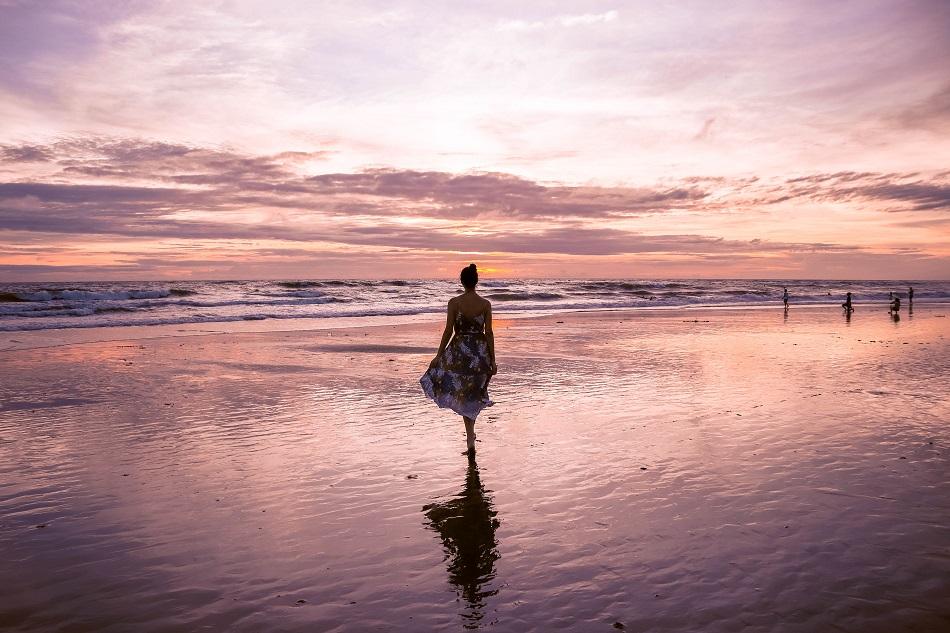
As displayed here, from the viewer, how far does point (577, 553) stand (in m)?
5.57

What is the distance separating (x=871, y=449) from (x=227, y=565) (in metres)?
8.30

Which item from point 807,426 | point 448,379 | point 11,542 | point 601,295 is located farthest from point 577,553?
point 601,295

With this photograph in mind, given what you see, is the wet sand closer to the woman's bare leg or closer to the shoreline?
the woman's bare leg

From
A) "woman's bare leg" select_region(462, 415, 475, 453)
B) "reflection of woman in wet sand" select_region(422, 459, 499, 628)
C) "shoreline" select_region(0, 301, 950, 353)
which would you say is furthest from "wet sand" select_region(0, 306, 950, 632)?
"shoreline" select_region(0, 301, 950, 353)

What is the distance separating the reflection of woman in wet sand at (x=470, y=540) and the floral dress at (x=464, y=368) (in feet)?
5.39

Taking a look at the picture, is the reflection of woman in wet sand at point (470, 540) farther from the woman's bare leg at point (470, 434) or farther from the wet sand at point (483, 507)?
the woman's bare leg at point (470, 434)

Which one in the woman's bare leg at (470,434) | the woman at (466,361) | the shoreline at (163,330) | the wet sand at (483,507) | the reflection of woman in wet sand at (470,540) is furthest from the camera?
the shoreline at (163,330)

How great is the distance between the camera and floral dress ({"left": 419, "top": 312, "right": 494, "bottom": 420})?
357 inches

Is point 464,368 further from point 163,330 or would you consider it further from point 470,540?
point 163,330

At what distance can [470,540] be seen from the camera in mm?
5895

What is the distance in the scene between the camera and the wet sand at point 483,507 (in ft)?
15.5

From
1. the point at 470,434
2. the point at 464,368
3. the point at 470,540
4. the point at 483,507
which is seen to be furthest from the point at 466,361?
the point at 470,540

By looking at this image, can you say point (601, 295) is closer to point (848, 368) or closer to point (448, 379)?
point (848, 368)

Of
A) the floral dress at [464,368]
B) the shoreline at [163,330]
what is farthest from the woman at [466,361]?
the shoreline at [163,330]
